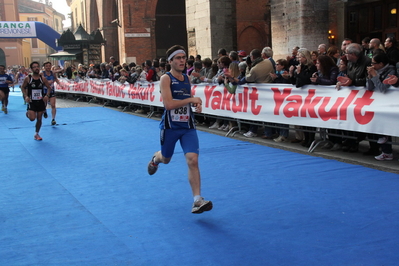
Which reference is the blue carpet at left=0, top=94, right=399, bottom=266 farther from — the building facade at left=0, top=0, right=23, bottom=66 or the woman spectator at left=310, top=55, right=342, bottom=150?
the building facade at left=0, top=0, right=23, bottom=66

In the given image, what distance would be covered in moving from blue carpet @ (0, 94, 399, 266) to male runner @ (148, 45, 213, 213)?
1.82 feet

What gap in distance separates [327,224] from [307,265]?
106cm

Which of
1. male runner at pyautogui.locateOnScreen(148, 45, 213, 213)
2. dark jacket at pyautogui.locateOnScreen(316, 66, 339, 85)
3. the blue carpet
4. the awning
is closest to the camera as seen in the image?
the blue carpet

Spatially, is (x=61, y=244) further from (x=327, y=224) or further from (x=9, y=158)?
(x=9, y=158)

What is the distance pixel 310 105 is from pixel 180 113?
3791 mm

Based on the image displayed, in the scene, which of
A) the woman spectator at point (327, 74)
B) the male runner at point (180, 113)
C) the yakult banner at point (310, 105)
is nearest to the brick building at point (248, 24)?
the yakult banner at point (310, 105)

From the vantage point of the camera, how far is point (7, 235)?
4844 millimetres

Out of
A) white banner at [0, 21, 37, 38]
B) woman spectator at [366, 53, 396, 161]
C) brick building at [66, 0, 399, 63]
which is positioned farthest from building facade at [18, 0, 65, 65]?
woman spectator at [366, 53, 396, 161]

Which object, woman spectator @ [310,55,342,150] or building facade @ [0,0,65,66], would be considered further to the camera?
building facade @ [0,0,65,66]

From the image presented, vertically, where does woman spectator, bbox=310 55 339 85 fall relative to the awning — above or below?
below

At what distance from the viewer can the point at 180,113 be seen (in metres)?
5.34

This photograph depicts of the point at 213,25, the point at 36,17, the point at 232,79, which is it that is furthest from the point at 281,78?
the point at 36,17

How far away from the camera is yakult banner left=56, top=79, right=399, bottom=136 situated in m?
7.14

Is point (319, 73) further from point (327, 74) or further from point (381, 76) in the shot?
point (381, 76)
